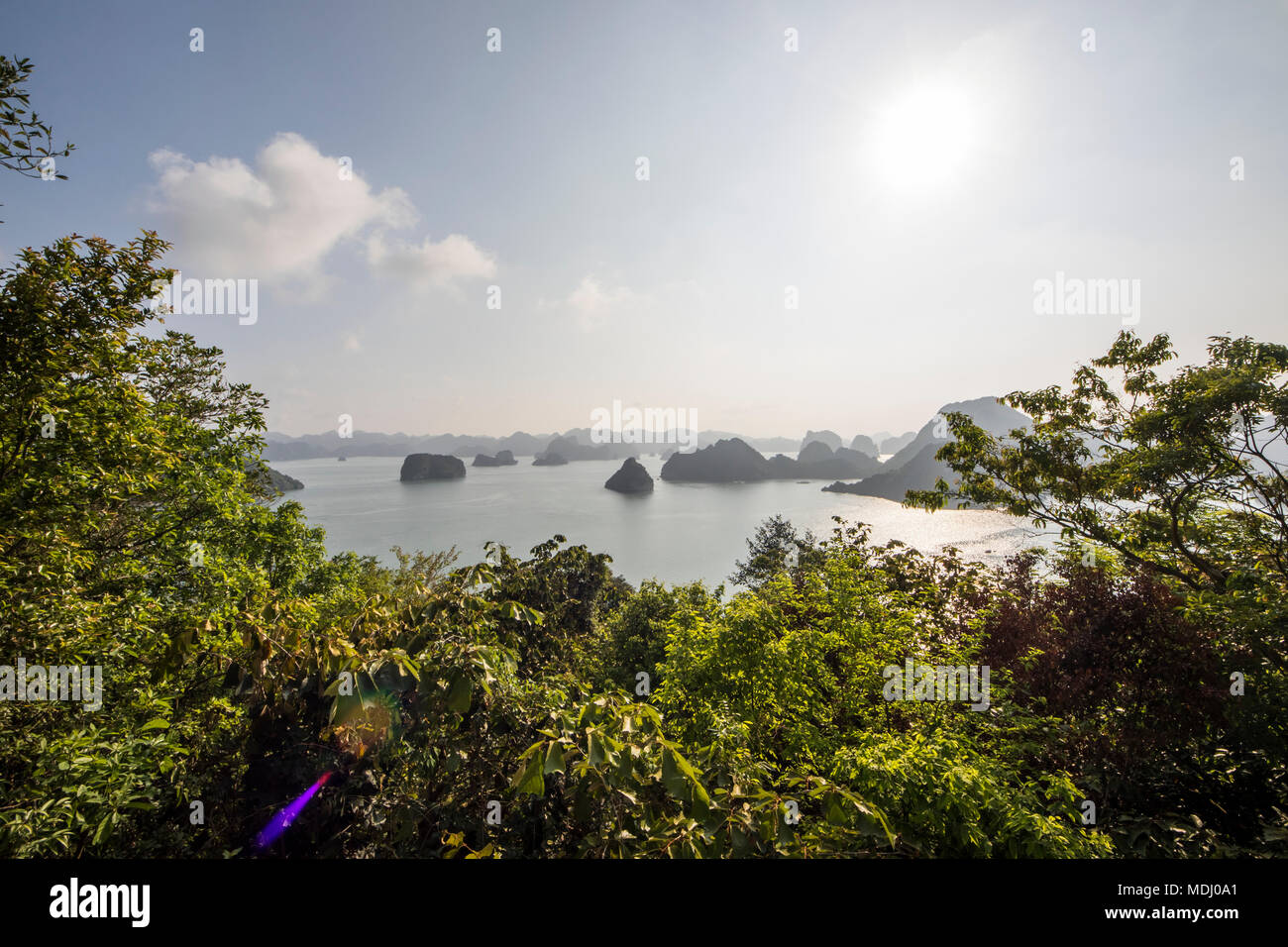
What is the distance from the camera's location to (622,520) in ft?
226

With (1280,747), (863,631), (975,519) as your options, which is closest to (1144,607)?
(1280,747)

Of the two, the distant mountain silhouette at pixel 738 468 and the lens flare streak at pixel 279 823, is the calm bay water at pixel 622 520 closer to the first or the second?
the distant mountain silhouette at pixel 738 468

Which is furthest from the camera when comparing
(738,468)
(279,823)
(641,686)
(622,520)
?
(738,468)

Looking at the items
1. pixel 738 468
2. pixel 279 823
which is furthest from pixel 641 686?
pixel 738 468

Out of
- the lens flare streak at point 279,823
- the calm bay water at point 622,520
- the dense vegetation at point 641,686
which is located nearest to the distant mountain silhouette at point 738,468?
the calm bay water at point 622,520

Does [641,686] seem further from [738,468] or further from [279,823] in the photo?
[738,468]

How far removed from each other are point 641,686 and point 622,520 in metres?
60.8

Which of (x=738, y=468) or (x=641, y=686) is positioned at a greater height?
(x=738, y=468)

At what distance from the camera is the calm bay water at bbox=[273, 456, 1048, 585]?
47.1 meters

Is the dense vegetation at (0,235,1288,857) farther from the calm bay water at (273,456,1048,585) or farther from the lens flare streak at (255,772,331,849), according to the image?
the calm bay water at (273,456,1048,585)

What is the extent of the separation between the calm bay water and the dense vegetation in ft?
80.6

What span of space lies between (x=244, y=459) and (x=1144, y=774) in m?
19.5

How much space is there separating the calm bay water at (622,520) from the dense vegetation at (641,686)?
2456 centimetres

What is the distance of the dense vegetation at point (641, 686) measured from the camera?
2.63 meters
